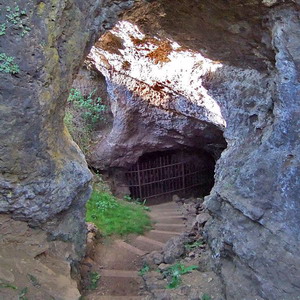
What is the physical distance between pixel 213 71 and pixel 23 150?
3.97 metres

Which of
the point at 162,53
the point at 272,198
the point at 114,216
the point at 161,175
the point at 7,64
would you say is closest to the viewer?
the point at 7,64

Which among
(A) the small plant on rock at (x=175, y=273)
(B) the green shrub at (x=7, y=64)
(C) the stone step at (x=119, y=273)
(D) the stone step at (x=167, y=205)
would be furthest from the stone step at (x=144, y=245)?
(B) the green shrub at (x=7, y=64)

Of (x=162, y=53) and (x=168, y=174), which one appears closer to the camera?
(x=162, y=53)

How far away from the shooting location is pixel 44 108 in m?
4.18

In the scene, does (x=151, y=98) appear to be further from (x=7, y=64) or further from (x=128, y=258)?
(x=7, y=64)

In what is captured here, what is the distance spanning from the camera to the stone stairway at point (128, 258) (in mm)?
5414

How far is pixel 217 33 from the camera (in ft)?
17.5

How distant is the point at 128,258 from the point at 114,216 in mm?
1748

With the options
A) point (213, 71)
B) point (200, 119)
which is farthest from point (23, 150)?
point (200, 119)

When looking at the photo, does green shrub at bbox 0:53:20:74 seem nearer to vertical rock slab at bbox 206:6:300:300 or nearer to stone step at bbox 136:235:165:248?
vertical rock slab at bbox 206:6:300:300

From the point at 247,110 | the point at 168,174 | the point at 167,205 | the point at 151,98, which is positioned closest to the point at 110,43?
the point at 151,98

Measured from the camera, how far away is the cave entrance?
10805mm

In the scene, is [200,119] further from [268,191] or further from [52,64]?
[52,64]

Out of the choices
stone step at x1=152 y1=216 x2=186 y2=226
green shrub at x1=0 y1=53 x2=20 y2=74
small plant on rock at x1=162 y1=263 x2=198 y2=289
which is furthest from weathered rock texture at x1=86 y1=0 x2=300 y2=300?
stone step at x1=152 y1=216 x2=186 y2=226
